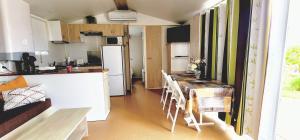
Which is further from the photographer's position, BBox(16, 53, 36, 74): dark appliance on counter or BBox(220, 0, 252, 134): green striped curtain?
BBox(16, 53, 36, 74): dark appliance on counter

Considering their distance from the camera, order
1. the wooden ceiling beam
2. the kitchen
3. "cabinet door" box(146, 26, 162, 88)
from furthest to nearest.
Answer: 1. "cabinet door" box(146, 26, 162, 88)
2. the wooden ceiling beam
3. the kitchen

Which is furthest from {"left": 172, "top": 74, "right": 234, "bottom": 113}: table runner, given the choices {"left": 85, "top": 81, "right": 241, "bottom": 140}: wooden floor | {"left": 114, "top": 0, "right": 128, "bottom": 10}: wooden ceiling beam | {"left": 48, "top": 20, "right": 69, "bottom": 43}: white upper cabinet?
{"left": 48, "top": 20, "right": 69, "bottom": 43}: white upper cabinet

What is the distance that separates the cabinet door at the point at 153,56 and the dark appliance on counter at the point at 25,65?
3.07 m

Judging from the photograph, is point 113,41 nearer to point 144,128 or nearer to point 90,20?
point 90,20

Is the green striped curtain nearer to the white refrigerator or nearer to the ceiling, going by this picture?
the ceiling

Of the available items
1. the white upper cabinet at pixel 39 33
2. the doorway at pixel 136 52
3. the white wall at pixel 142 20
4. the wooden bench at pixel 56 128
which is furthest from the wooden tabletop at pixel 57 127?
the doorway at pixel 136 52

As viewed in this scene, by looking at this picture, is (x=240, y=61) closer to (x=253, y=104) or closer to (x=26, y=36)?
(x=253, y=104)

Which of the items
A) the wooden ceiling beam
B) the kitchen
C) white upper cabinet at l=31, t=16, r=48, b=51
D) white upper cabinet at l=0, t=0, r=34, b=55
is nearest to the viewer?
white upper cabinet at l=0, t=0, r=34, b=55

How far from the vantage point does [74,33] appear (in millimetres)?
4363

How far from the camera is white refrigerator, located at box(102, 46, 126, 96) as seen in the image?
4246 mm

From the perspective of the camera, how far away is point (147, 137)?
2209 millimetres

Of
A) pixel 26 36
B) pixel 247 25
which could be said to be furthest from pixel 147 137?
pixel 26 36

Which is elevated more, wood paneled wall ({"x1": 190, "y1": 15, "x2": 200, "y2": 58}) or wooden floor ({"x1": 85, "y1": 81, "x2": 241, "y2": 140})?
wood paneled wall ({"x1": 190, "y1": 15, "x2": 200, "y2": 58})

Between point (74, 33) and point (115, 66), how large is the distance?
150 centimetres
